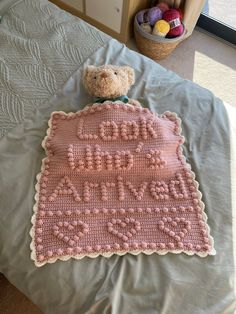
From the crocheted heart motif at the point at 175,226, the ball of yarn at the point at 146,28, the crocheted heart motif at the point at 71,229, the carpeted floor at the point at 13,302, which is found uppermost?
the ball of yarn at the point at 146,28

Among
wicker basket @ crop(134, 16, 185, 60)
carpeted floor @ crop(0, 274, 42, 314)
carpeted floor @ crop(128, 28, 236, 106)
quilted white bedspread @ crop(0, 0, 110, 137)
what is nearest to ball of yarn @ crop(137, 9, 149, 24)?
wicker basket @ crop(134, 16, 185, 60)

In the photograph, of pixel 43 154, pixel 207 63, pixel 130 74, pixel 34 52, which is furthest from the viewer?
pixel 207 63

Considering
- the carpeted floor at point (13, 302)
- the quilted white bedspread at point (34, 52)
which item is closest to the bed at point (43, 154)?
the quilted white bedspread at point (34, 52)

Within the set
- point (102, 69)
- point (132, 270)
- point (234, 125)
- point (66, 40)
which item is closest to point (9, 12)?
point (66, 40)

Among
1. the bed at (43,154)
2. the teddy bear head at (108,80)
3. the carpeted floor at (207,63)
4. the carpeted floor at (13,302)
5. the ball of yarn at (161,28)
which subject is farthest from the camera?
the carpeted floor at (207,63)

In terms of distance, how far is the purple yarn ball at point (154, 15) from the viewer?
69.4 inches

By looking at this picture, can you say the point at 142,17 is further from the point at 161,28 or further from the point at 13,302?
the point at 13,302

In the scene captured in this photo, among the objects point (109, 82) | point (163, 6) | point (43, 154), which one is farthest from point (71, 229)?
point (163, 6)

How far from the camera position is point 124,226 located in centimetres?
93

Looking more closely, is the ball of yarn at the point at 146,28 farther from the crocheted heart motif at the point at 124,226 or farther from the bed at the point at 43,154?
the crocheted heart motif at the point at 124,226

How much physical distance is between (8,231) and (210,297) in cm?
56

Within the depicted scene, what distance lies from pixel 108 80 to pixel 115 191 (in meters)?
0.35

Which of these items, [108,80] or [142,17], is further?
[142,17]

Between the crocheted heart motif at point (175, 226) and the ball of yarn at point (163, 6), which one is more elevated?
the ball of yarn at point (163, 6)
